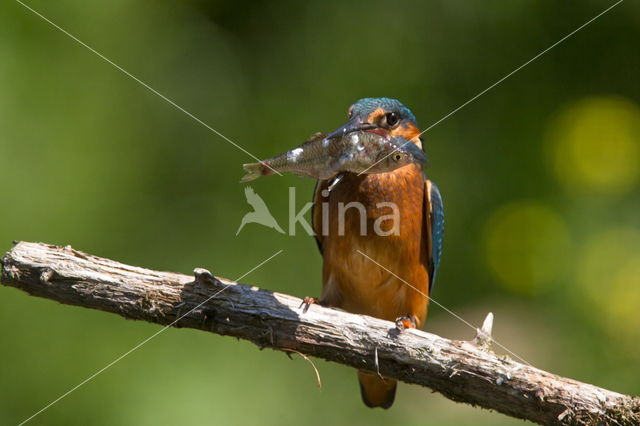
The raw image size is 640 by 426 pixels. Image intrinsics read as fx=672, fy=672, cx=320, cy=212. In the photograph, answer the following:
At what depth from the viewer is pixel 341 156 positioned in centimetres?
246

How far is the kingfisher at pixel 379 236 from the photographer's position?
10.4 feet

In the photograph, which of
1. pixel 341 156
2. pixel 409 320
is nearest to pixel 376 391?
pixel 409 320

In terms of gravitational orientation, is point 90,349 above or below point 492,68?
below

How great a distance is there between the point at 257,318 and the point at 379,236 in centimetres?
92

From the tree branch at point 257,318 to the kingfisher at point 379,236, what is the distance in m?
0.63

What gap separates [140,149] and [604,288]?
302 centimetres

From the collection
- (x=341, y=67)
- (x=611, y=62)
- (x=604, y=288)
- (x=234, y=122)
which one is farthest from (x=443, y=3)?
(x=604, y=288)

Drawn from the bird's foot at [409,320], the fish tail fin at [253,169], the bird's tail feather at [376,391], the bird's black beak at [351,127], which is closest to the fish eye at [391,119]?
the bird's black beak at [351,127]

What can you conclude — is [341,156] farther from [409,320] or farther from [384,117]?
[409,320]

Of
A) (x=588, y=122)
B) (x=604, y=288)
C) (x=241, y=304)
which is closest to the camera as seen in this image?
(x=241, y=304)

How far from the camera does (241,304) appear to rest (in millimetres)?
2445

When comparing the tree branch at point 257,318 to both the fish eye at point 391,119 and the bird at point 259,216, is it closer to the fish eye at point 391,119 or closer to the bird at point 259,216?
the fish eye at point 391,119

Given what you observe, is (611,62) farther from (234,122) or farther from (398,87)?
(234,122)

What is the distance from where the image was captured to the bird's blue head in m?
3.17
